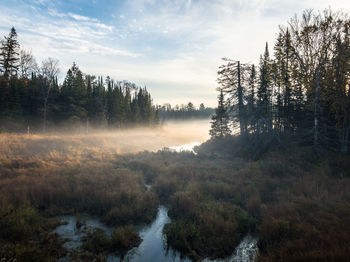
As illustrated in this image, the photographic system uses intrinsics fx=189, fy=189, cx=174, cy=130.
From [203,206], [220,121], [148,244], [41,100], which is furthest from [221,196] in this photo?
[41,100]

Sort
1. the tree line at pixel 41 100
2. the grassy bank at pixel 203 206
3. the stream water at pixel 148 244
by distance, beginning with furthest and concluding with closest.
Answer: the tree line at pixel 41 100
the stream water at pixel 148 244
the grassy bank at pixel 203 206

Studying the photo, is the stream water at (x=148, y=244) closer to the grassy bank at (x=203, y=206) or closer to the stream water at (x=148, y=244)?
the stream water at (x=148, y=244)

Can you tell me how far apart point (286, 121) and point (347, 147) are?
8388 mm

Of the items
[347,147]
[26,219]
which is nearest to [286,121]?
[347,147]

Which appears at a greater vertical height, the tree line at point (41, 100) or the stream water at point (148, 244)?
the tree line at point (41, 100)

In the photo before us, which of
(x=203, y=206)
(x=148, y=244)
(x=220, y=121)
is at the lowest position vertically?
(x=148, y=244)

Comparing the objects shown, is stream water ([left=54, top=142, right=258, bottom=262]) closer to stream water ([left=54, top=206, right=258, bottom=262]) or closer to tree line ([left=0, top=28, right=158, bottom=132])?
stream water ([left=54, top=206, right=258, bottom=262])

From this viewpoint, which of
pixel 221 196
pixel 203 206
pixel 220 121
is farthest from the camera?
pixel 220 121

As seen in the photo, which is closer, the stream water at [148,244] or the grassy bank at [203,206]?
the grassy bank at [203,206]

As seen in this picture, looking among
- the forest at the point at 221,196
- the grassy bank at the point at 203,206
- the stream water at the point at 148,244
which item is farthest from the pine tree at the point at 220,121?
the stream water at the point at 148,244

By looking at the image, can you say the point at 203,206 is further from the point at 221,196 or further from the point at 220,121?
the point at 220,121

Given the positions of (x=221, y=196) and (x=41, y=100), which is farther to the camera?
(x=41, y=100)

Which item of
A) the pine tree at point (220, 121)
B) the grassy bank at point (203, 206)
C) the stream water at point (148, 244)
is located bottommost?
the stream water at point (148, 244)

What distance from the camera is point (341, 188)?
8.51 m
